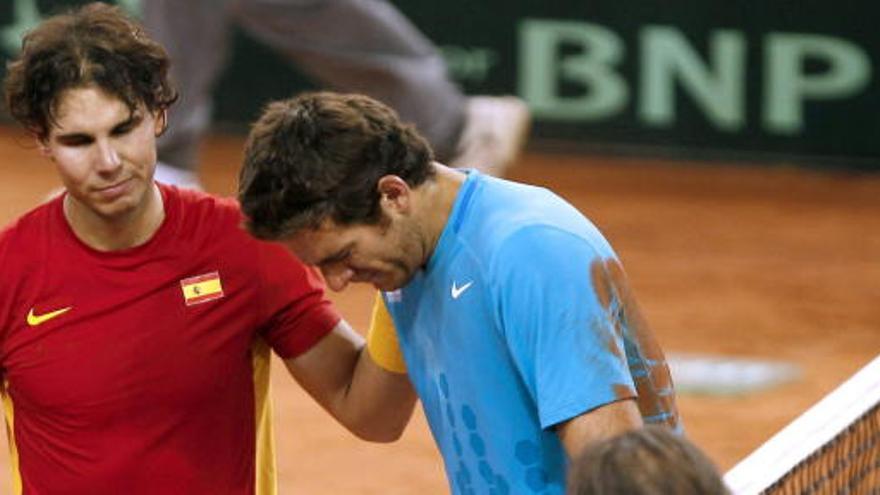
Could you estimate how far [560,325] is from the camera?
388cm

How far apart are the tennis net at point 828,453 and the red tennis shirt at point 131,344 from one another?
1.07 meters

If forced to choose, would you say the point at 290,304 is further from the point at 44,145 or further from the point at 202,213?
the point at 44,145

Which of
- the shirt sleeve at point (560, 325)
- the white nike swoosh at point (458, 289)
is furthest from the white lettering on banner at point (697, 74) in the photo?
the shirt sleeve at point (560, 325)

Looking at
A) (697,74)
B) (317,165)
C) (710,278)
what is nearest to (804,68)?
(697,74)

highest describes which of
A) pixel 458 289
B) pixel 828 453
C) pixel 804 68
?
pixel 458 289

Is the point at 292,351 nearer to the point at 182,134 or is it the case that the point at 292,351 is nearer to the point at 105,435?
the point at 105,435

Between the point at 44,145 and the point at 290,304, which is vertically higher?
the point at 44,145

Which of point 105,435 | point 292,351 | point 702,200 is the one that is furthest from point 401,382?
point 702,200

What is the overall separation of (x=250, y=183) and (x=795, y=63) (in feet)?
25.5

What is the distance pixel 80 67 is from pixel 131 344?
0.57m

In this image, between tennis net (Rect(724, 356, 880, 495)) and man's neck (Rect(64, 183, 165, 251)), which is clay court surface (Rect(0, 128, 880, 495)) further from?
man's neck (Rect(64, 183, 165, 251))

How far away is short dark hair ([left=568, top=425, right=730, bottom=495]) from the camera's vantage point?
3.04 meters

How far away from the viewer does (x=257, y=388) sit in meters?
4.81

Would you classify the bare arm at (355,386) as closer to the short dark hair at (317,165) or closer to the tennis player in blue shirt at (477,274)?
the tennis player in blue shirt at (477,274)
